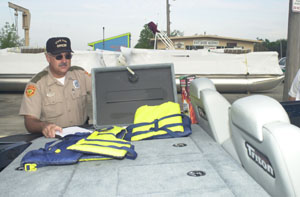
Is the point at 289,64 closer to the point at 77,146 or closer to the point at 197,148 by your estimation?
the point at 197,148

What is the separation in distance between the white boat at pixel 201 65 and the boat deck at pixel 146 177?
30.6 ft

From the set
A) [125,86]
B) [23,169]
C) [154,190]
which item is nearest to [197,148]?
[154,190]

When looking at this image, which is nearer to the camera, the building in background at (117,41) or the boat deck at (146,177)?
the boat deck at (146,177)

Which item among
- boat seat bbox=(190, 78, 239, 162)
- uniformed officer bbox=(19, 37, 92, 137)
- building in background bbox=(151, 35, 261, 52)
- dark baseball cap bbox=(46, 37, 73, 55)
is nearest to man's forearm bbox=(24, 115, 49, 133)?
uniformed officer bbox=(19, 37, 92, 137)

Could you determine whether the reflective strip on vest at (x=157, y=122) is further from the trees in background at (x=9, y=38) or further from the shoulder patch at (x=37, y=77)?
the trees in background at (x=9, y=38)

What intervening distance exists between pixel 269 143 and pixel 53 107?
2.73 metres

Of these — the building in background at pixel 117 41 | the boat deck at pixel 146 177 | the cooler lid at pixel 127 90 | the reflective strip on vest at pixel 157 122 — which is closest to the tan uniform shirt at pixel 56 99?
the cooler lid at pixel 127 90

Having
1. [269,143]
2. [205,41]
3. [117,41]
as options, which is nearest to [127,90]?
[269,143]

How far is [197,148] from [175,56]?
9646 mm

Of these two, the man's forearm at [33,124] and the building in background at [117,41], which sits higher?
the building in background at [117,41]

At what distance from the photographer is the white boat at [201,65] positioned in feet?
36.8

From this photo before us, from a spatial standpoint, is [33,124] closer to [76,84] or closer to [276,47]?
[76,84]

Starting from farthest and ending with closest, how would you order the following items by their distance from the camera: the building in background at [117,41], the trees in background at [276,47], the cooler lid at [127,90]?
the trees in background at [276,47]
the building in background at [117,41]
the cooler lid at [127,90]

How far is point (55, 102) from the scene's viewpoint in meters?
3.54
